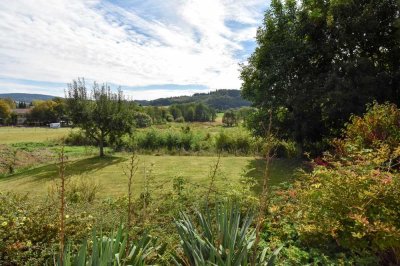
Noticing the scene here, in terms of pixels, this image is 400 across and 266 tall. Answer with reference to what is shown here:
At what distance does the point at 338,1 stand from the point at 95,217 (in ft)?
39.5

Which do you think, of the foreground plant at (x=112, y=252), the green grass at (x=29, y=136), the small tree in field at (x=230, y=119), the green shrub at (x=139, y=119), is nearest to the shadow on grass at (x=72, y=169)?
the green shrub at (x=139, y=119)

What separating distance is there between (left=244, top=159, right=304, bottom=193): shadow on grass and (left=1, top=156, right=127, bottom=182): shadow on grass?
7772 millimetres

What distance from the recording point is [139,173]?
13750 millimetres

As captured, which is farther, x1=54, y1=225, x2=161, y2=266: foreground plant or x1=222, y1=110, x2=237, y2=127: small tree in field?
x1=222, y1=110, x2=237, y2=127: small tree in field

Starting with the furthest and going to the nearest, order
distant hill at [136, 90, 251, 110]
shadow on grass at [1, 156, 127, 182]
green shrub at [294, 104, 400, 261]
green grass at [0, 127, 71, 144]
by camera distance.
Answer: distant hill at [136, 90, 251, 110], green grass at [0, 127, 71, 144], shadow on grass at [1, 156, 127, 182], green shrub at [294, 104, 400, 261]

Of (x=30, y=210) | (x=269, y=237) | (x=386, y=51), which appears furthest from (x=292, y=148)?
(x=30, y=210)

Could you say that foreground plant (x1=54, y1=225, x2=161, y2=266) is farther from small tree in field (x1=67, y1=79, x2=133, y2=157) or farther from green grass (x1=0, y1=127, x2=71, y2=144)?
green grass (x1=0, y1=127, x2=71, y2=144)

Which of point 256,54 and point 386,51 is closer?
point 386,51

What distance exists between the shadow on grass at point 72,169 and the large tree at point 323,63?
28.5 feet

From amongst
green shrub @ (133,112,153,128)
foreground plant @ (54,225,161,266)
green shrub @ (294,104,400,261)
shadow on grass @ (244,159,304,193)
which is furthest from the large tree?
foreground plant @ (54,225,161,266)

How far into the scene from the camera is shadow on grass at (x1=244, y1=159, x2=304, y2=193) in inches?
418

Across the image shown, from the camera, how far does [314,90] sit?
12.6 m

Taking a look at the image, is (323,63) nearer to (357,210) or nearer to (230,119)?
(357,210)

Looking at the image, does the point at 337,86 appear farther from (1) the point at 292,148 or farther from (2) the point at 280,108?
(1) the point at 292,148
